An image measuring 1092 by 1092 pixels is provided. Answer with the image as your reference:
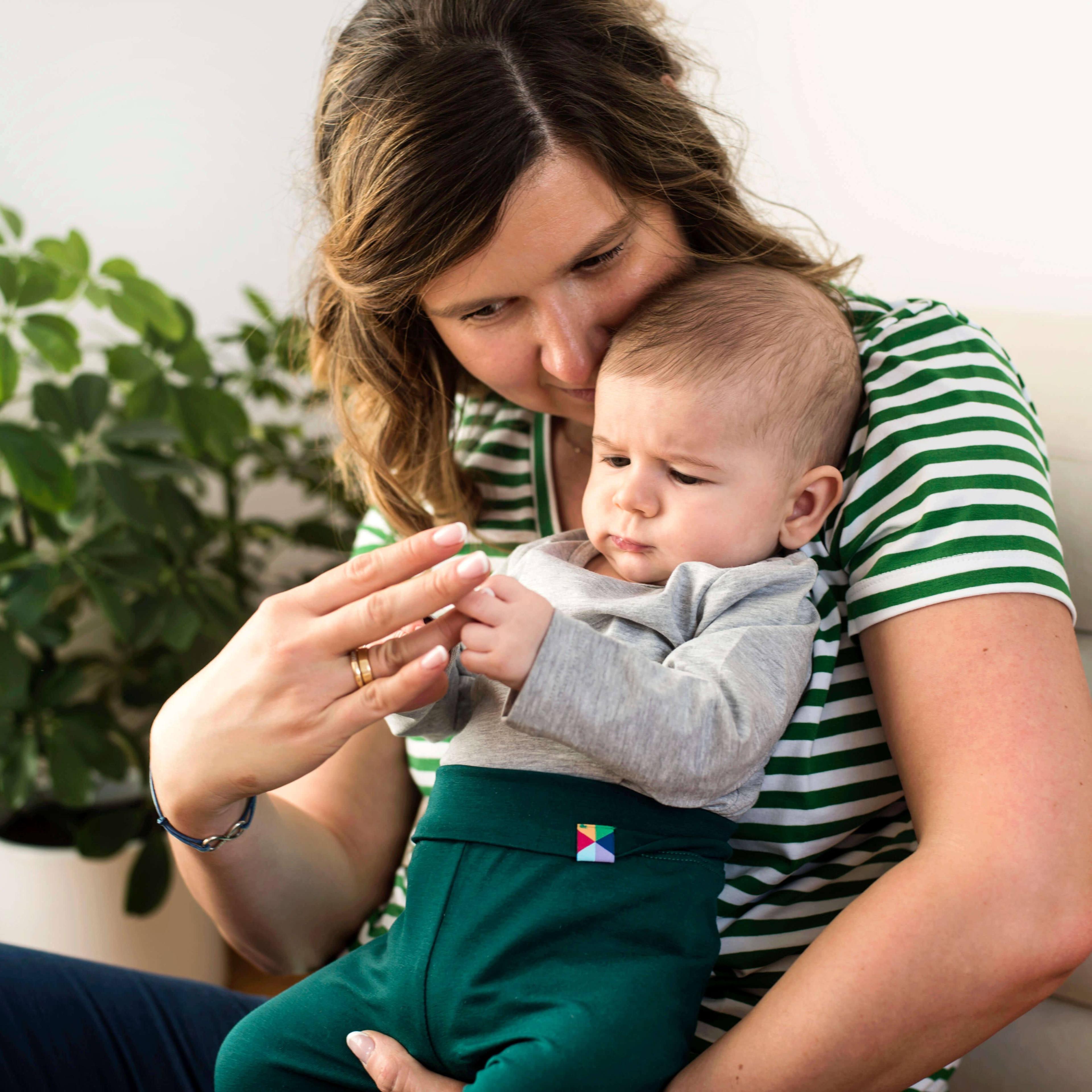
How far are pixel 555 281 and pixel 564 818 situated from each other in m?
0.51

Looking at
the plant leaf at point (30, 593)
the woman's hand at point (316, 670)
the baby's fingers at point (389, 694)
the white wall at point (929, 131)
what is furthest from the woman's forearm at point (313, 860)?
the white wall at point (929, 131)

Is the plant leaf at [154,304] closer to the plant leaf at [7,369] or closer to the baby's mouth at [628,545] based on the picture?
the plant leaf at [7,369]

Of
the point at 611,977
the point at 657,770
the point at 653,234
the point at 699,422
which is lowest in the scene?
the point at 611,977

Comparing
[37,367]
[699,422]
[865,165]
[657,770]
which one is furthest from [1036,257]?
[37,367]

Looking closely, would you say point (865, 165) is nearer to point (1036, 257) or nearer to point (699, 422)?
point (1036, 257)

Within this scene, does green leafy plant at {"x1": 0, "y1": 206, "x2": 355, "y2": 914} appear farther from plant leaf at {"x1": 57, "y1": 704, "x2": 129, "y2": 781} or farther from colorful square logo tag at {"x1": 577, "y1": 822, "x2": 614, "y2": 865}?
colorful square logo tag at {"x1": 577, "y1": 822, "x2": 614, "y2": 865}

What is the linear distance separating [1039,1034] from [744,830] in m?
0.49

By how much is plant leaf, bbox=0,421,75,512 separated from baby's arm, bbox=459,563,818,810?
1080mm

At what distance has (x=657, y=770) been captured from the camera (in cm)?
74

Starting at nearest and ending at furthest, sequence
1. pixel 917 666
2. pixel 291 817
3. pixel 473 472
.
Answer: pixel 917 666 < pixel 291 817 < pixel 473 472

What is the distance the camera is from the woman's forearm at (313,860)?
1078 millimetres

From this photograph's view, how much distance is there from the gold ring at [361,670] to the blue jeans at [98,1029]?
48 cm

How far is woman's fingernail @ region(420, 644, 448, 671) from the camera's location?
2.53 feet

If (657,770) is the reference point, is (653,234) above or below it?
above
